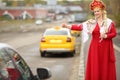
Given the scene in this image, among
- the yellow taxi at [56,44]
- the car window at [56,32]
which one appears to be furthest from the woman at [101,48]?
the car window at [56,32]

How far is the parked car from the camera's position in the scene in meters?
5.92

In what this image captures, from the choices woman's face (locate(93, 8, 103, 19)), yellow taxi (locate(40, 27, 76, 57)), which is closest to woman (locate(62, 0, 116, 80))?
woman's face (locate(93, 8, 103, 19))

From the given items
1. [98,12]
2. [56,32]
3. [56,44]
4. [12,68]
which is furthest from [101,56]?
[56,32]

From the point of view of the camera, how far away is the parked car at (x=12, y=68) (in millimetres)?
5922

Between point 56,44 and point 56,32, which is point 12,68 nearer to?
point 56,44

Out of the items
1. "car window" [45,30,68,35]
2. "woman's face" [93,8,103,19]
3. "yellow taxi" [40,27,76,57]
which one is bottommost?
"yellow taxi" [40,27,76,57]

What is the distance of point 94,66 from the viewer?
7020mm

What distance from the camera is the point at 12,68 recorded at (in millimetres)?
6293

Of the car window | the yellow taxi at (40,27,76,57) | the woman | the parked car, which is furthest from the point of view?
the car window

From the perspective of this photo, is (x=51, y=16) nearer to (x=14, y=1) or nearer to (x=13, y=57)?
(x=14, y=1)

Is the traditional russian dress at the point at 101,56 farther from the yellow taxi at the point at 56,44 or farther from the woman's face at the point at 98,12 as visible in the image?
the yellow taxi at the point at 56,44

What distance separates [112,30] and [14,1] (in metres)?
172

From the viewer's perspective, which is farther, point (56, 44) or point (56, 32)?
point (56, 32)

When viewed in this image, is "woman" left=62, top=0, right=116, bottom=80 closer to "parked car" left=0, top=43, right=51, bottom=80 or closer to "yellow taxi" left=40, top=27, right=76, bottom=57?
"parked car" left=0, top=43, right=51, bottom=80
